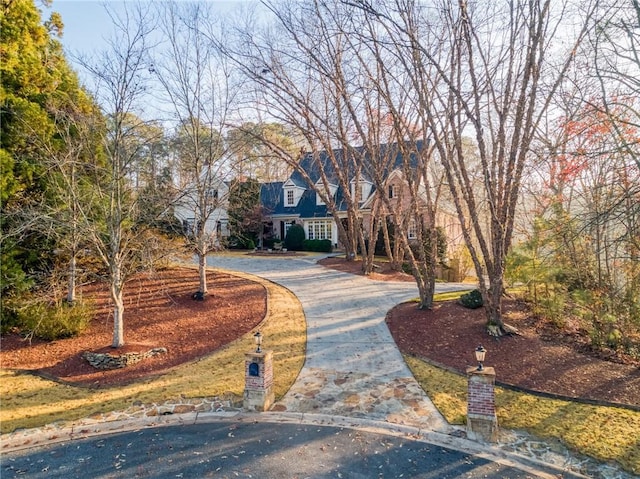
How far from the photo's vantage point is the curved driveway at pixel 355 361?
628 centimetres

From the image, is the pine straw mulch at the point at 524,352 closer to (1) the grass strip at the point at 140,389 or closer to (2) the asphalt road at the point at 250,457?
(2) the asphalt road at the point at 250,457

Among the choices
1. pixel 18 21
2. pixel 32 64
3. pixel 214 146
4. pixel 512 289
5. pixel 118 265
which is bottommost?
pixel 512 289

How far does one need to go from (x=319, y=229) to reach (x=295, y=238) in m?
2.12

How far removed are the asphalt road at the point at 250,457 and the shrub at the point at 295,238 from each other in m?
21.8

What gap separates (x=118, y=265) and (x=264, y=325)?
4156mm

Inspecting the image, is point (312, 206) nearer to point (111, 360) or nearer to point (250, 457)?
point (111, 360)

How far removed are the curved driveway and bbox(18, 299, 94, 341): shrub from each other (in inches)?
248

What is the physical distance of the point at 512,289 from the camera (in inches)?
528

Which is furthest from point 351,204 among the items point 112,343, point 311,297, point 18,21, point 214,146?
point 18,21

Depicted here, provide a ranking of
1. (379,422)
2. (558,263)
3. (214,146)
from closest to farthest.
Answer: (379,422), (558,263), (214,146)

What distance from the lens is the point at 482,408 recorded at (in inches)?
215

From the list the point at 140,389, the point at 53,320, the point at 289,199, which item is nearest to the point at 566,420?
the point at 140,389

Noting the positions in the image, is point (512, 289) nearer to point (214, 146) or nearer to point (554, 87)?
point (554, 87)

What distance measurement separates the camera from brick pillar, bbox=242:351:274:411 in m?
6.23
